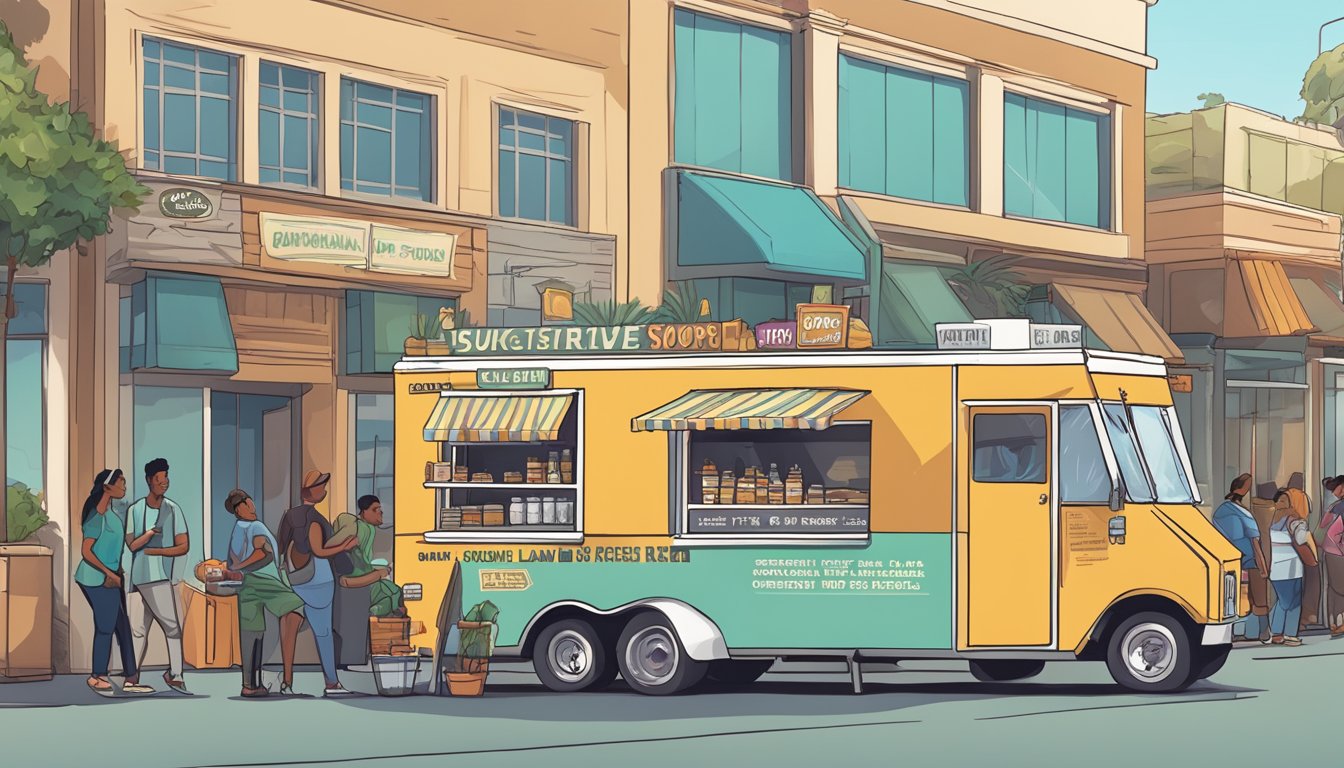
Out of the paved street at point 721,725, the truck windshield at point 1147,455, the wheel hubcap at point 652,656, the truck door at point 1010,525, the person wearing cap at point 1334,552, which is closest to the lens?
the paved street at point 721,725

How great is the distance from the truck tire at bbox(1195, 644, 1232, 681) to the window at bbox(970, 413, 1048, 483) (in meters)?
2.04

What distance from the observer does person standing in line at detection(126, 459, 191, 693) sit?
57.6 feet

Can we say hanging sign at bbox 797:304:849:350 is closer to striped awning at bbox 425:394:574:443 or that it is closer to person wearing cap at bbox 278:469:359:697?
striped awning at bbox 425:394:574:443

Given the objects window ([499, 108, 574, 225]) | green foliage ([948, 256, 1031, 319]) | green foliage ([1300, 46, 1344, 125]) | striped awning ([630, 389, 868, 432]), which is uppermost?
green foliage ([1300, 46, 1344, 125])

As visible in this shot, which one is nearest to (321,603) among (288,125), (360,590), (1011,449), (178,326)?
(360,590)

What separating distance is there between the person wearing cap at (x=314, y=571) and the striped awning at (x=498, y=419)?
1.20 metres

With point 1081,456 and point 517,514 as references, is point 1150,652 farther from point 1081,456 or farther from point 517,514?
point 517,514

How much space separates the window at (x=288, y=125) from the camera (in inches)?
904

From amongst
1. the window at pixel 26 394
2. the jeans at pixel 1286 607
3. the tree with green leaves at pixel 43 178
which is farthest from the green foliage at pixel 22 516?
the jeans at pixel 1286 607

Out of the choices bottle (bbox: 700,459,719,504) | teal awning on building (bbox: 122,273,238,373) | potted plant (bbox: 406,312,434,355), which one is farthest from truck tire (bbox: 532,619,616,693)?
teal awning on building (bbox: 122,273,238,373)

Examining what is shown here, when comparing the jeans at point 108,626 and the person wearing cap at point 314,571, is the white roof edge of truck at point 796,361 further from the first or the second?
the jeans at point 108,626

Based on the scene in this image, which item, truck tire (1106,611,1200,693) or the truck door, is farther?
truck tire (1106,611,1200,693)

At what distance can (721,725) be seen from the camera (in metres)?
15.0

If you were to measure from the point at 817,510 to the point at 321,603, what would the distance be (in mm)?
4121
